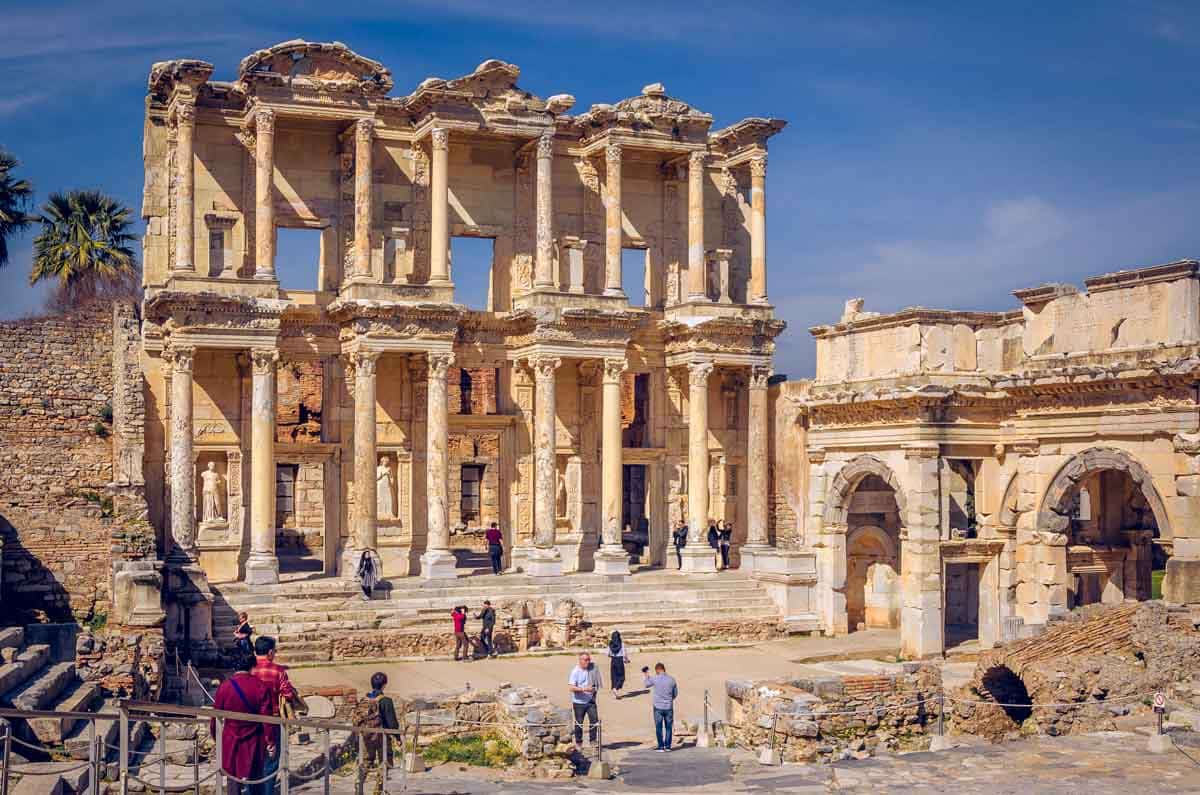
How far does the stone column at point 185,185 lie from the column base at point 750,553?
573 inches

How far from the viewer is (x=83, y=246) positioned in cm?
3862

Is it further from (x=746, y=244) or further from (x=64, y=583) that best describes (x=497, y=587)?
(x=746, y=244)

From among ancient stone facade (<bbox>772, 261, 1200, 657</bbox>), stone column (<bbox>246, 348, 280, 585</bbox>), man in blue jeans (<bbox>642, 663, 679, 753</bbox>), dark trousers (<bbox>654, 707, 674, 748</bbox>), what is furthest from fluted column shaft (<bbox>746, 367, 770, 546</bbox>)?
man in blue jeans (<bbox>642, 663, 679, 753</bbox>)

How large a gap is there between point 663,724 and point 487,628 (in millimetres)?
10038

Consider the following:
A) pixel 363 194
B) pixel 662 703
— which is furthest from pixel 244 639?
pixel 363 194

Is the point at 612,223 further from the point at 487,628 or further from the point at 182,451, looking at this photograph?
the point at 182,451

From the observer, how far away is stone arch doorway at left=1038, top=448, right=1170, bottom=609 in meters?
29.3

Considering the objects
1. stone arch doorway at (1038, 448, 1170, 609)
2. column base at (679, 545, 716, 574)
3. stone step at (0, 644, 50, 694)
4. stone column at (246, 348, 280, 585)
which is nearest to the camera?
stone step at (0, 644, 50, 694)

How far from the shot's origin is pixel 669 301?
131 feet

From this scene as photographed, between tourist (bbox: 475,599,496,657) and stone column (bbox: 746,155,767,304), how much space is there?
40.5 ft

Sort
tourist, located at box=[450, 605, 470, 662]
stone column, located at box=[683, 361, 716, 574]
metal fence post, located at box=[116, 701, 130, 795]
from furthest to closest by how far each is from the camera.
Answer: stone column, located at box=[683, 361, 716, 574] → tourist, located at box=[450, 605, 470, 662] → metal fence post, located at box=[116, 701, 130, 795]

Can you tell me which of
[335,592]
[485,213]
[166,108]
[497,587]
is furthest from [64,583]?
[485,213]

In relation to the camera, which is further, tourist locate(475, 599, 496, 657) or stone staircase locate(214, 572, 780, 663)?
tourist locate(475, 599, 496, 657)

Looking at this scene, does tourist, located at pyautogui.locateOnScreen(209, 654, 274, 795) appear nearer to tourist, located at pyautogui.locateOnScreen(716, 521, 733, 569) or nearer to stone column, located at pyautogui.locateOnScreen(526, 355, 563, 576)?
stone column, located at pyautogui.locateOnScreen(526, 355, 563, 576)
